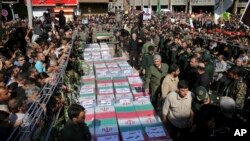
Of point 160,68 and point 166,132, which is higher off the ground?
point 160,68

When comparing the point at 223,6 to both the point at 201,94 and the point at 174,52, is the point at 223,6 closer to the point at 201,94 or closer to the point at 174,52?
the point at 174,52

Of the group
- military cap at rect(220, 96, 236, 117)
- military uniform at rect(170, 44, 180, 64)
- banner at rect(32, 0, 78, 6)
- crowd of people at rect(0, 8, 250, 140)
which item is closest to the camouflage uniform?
crowd of people at rect(0, 8, 250, 140)

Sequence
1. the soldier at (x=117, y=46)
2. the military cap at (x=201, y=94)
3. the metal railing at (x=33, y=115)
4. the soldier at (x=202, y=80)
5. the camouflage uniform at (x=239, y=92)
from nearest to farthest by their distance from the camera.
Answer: the metal railing at (x=33, y=115) → the military cap at (x=201, y=94) → the camouflage uniform at (x=239, y=92) → the soldier at (x=202, y=80) → the soldier at (x=117, y=46)

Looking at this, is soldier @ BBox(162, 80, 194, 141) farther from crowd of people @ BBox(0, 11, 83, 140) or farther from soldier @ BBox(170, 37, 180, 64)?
soldier @ BBox(170, 37, 180, 64)

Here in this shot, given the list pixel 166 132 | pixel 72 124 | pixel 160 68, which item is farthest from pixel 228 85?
pixel 72 124

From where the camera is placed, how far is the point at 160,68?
8.38 meters

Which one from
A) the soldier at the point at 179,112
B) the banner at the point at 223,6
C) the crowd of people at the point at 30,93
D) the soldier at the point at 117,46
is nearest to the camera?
the crowd of people at the point at 30,93

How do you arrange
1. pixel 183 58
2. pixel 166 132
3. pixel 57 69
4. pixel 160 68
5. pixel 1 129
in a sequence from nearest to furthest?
pixel 1 129 → pixel 166 132 → pixel 57 69 → pixel 160 68 → pixel 183 58

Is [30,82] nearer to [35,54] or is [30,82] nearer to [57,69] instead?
[57,69]

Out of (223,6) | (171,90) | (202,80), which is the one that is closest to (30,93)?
(171,90)

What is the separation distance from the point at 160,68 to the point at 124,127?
2353 millimetres

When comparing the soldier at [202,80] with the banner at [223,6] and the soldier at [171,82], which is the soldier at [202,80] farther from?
the banner at [223,6]

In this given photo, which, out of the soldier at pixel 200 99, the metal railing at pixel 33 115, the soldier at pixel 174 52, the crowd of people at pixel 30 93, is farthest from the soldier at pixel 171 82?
the soldier at pixel 174 52

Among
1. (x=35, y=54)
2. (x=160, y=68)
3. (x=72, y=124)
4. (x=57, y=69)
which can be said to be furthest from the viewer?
(x=35, y=54)
